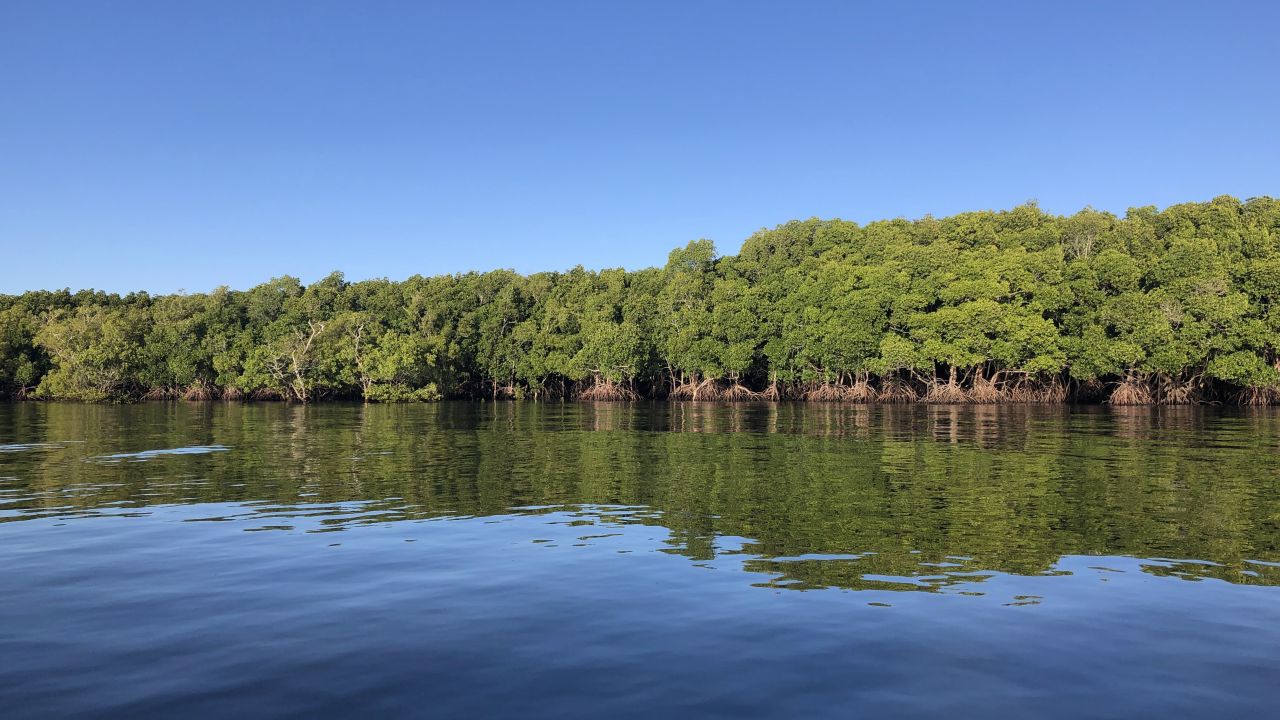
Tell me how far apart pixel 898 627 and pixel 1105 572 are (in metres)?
4.09

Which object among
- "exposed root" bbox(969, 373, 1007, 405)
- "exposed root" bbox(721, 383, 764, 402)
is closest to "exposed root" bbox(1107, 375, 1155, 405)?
"exposed root" bbox(969, 373, 1007, 405)

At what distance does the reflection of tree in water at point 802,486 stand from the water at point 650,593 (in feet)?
0.43

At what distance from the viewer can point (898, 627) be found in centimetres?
794

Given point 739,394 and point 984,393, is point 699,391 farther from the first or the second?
point 984,393

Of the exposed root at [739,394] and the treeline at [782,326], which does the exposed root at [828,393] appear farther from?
the exposed root at [739,394]

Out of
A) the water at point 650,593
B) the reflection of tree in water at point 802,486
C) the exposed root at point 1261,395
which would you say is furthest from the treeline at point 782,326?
the water at point 650,593

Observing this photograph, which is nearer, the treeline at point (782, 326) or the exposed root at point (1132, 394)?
the exposed root at point (1132, 394)

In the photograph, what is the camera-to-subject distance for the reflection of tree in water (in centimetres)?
1178

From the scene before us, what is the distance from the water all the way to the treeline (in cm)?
5170

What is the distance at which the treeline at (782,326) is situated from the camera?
6662 cm

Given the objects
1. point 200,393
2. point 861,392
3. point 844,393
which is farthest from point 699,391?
point 200,393

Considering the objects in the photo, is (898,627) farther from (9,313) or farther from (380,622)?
(9,313)

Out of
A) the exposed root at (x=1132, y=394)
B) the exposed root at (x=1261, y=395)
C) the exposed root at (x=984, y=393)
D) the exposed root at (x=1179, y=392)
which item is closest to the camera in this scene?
the exposed root at (x=1261, y=395)

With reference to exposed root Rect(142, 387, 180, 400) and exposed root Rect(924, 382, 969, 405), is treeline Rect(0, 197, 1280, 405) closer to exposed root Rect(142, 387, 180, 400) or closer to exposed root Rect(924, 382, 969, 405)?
exposed root Rect(924, 382, 969, 405)
